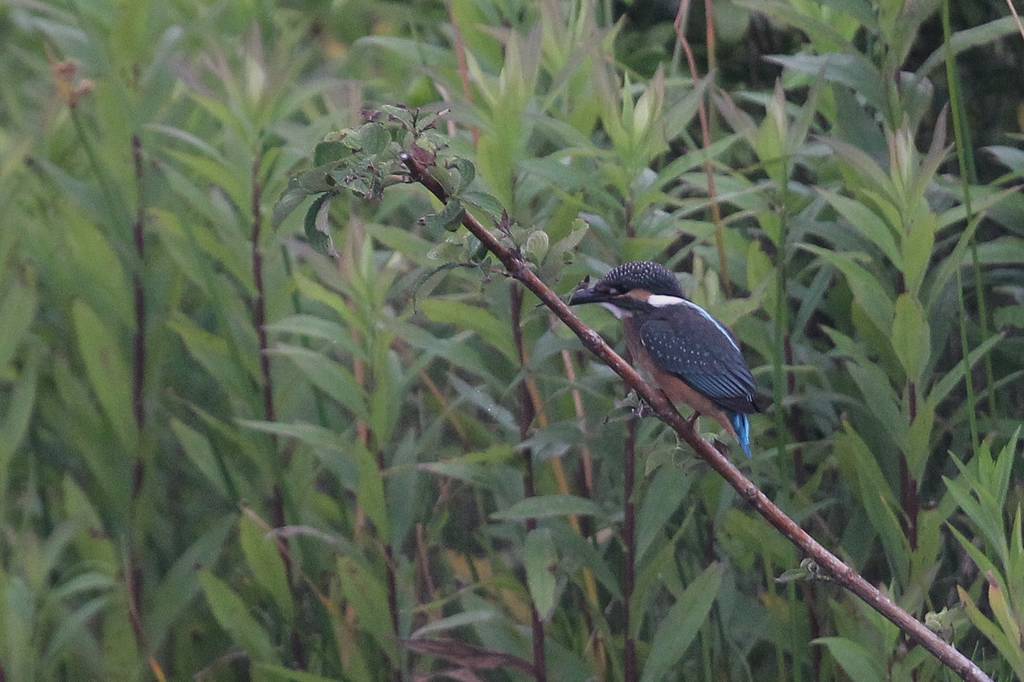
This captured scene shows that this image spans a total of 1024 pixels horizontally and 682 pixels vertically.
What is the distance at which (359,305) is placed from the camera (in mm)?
2830

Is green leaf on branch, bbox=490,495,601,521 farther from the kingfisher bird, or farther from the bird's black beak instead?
the bird's black beak

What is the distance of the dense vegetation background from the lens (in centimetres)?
252

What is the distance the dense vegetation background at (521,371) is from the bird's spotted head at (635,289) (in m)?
0.13

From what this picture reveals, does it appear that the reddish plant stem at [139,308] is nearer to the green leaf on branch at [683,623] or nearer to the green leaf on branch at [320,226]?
the green leaf on branch at [683,623]

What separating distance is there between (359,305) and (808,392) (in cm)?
92

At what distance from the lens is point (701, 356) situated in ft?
7.31

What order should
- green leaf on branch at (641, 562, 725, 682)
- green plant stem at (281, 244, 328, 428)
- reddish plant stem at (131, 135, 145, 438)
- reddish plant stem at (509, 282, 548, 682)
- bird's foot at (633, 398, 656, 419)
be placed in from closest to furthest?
bird's foot at (633, 398, 656, 419) → green leaf on branch at (641, 562, 725, 682) → reddish plant stem at (509, 282, 548, 682) → green plant stem at (281, 244, 328, 428) → reddish plant stem at (131, 135, 145, 438)

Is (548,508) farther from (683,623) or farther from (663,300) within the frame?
(663,300)

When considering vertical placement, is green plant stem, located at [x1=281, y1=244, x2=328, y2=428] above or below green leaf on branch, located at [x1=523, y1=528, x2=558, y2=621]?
above

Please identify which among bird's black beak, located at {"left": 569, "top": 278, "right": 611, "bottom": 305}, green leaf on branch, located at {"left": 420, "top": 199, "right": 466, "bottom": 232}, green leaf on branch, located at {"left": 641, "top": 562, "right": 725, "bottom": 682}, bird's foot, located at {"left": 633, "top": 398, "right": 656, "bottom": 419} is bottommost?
green leaf on branch, located at {"left": 641, "top": 562, "right": 725, "bottom": 682}

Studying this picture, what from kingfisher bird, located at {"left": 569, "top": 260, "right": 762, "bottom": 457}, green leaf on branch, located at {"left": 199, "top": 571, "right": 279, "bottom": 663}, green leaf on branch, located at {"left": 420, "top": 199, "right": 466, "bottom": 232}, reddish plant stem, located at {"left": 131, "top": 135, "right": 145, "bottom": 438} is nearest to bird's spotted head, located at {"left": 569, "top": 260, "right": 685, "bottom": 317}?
kingfisher bird, located at {"left": 569, "top": 260, "right": 762, "bottom": 457}

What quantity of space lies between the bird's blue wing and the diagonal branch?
0.36 m

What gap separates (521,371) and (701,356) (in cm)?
48

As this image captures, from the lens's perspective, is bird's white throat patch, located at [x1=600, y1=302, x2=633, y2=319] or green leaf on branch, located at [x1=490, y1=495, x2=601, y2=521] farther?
green leaf on branch, located at [x1=490, y1=495, x2=601, y2=521]
